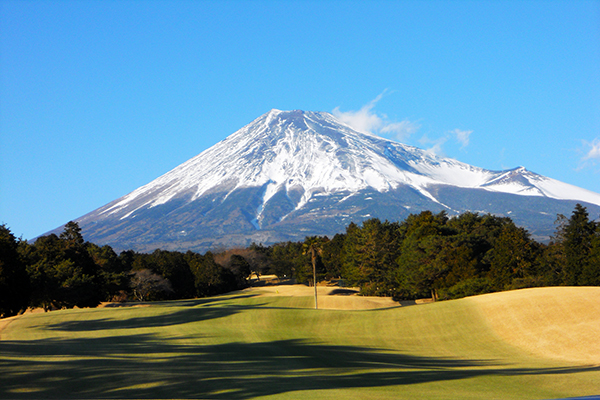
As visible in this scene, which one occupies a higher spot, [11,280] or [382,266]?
[11,280]

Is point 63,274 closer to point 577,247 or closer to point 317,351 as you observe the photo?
point 317,351

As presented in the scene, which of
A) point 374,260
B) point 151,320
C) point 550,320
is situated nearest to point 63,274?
point 151,320

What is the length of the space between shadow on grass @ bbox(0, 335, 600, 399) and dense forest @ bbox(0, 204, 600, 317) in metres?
21.0

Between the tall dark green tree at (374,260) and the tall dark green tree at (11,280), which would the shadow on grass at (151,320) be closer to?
the tall dark green tree at (11,280)

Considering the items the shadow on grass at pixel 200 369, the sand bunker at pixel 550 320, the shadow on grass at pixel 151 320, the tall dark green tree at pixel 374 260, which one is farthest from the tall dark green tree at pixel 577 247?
the shadow on grass at pixel 151 320

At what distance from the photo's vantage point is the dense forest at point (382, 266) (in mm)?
54875

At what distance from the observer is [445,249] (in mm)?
70125

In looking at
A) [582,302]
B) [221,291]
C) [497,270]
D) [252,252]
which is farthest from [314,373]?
[252,252]

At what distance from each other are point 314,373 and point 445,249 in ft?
164

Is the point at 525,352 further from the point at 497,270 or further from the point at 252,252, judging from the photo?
the point at 252,252

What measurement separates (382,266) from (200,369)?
67792 millimetres

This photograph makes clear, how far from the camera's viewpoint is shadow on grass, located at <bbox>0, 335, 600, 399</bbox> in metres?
18.6

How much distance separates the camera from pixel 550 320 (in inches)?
1479

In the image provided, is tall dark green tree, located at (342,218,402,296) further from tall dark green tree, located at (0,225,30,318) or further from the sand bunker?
tall dark green tree, located at (0,225,30,318)
